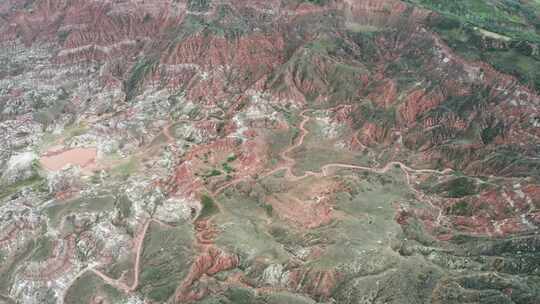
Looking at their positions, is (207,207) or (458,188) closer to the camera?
(207,207)

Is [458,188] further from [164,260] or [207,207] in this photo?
[164,260]

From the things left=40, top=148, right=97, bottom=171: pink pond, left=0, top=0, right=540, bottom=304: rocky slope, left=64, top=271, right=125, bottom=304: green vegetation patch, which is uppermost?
left=0, top=0, right=540, bottom=304: rocky slope

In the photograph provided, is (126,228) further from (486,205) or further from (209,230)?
(486,205)

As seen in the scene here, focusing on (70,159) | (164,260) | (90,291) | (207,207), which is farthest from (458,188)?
(70,159)

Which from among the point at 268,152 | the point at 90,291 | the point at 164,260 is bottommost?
the point at 90,291

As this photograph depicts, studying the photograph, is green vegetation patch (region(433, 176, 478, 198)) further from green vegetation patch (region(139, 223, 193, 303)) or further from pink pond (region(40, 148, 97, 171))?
pink pond (region(40, 148, 97, 171))

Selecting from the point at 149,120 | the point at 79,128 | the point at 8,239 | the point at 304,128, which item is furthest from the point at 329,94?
the point at 8,239

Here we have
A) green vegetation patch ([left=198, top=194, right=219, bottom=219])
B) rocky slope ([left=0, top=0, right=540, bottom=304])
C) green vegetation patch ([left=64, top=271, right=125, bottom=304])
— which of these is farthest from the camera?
green vegetation patch ([left=198, top=194, right=219, bottom=219])

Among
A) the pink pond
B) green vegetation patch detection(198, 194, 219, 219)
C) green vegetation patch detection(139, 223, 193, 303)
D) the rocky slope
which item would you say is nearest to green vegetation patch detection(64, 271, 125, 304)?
the rocky slope

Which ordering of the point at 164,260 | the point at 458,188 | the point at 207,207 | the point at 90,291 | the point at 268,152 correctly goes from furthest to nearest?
the point at 268,152, the point at 458,188, the point at 207,207, the point at 164,260, the point at 90,291

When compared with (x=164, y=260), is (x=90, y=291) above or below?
below
